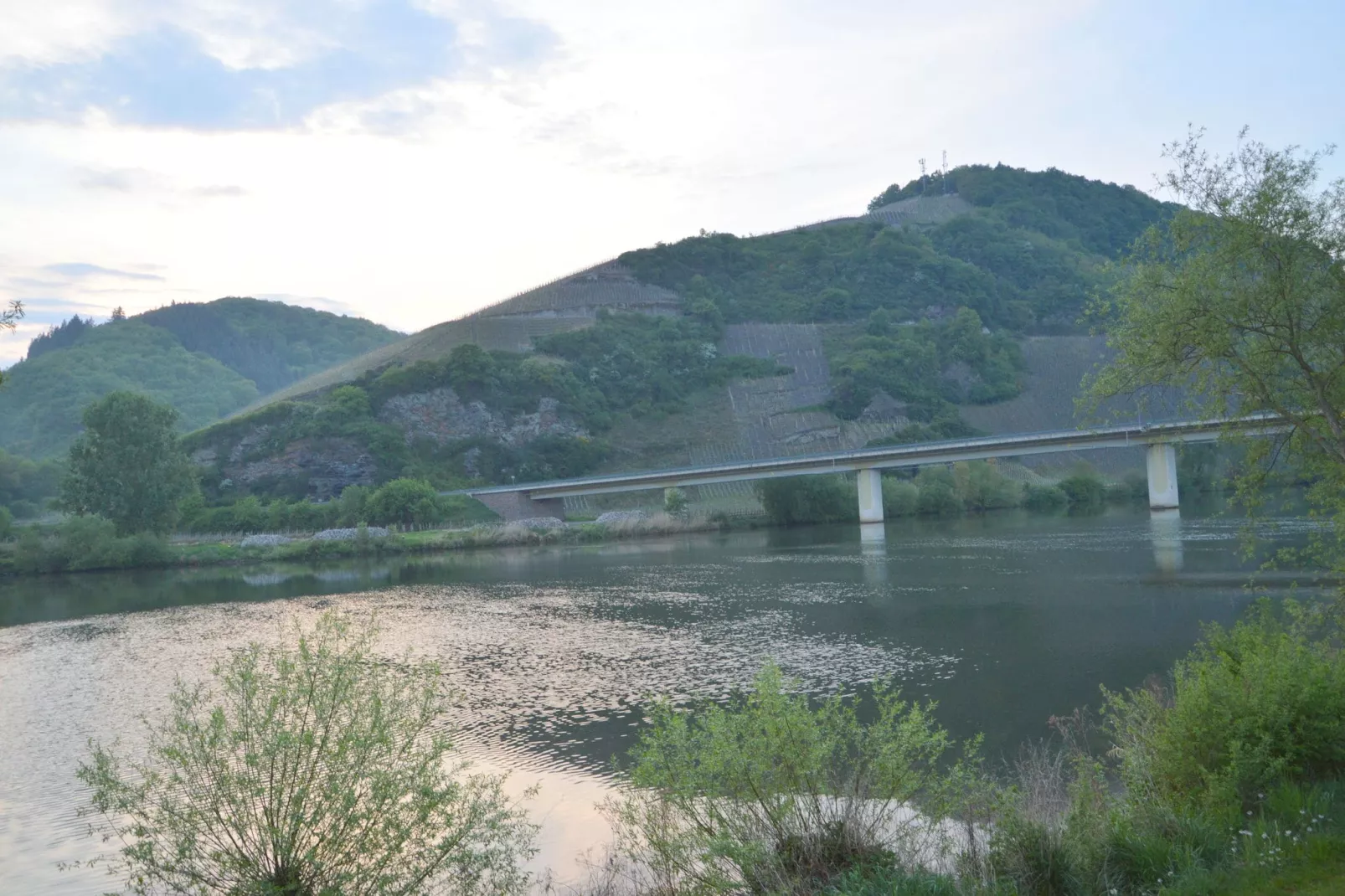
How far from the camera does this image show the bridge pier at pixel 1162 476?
68.8m

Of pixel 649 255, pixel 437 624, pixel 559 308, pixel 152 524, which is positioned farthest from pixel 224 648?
pixel 649 255

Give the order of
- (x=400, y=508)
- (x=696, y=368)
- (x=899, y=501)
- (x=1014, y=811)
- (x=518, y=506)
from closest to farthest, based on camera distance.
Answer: (x=1014, y=811) < (x=899, y=501) < (x=400, y=508) < (x=518, y=506) < (x=696, y=368)

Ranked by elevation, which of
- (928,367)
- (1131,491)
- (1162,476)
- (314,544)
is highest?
(928,367)

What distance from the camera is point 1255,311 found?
14.4 m

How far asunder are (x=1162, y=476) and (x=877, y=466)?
61.3ft

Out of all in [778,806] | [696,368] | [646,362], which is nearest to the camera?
[778,806]

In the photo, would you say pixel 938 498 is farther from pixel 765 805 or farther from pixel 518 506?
pixel 765 805

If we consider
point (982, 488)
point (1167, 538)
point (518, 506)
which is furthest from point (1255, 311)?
point (518, 506)

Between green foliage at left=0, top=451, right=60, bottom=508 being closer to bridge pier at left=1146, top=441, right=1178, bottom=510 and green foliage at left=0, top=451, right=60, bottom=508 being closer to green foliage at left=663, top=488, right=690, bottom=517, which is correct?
green foliage at left=663, top=488, right=690, bottom=517

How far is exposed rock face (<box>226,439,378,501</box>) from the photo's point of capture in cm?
9700

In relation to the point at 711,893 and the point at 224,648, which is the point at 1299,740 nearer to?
the point at 711,893

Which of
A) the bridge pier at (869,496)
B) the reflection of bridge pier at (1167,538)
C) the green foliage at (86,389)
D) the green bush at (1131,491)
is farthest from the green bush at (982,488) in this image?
the green foliage at (86,389)

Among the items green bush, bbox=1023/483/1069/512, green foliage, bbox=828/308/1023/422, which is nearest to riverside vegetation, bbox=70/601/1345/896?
green bush, bbox=1023/483/1069/512

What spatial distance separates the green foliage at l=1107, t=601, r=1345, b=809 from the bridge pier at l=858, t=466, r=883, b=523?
211 ft
